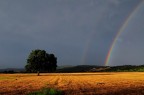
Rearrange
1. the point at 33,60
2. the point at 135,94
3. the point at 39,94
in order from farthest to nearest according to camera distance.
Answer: the point at 33,60 < the point at 135,94 < the point at 39,94

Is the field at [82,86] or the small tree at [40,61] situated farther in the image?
the small tree at [40,61]

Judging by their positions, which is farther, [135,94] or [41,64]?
[41,64]

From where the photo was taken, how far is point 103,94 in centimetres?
2264

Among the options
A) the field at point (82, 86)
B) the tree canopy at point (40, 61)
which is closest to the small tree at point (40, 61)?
the tree canopy at point (40, 61)

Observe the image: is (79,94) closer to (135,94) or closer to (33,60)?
(135,94)

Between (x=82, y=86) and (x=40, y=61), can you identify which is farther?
(x=40, y=61)

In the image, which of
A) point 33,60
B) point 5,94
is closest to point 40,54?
point 33,60

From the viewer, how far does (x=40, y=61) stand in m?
115

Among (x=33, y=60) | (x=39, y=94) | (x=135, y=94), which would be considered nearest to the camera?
(x=39, y=94)

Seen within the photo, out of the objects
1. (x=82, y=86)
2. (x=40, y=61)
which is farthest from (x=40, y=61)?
(x=82, y=86)

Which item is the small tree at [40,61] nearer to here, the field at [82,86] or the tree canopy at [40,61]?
the tree canopy at [40,61]

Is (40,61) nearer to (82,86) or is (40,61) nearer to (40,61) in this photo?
→ (40,61)

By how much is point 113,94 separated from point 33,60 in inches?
3688

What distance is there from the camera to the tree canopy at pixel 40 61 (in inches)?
4520
